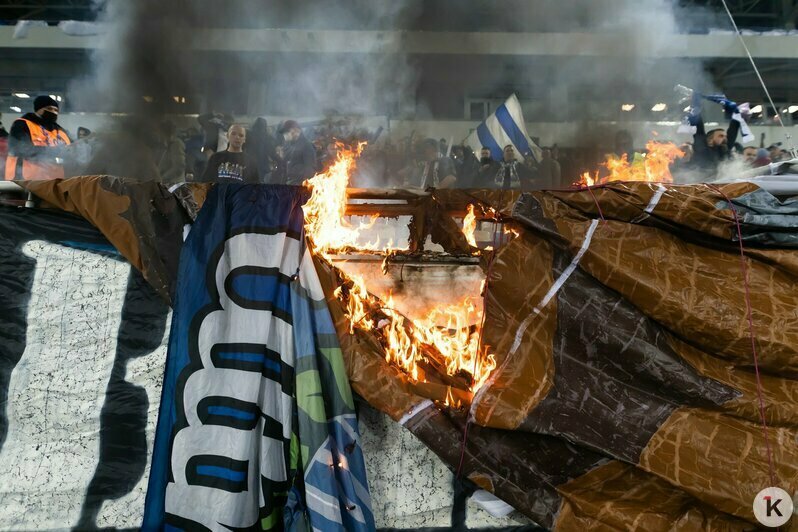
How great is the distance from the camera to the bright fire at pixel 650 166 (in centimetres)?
556

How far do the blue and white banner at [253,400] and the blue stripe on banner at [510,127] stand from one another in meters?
4.67

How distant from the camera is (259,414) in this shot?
2229mm

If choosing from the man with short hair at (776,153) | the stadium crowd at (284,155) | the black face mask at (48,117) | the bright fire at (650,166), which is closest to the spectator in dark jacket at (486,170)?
the stadium crowd at (284,155)

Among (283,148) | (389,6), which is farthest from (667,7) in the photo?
(283,148)

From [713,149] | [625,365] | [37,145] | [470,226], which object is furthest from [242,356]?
[713,149]

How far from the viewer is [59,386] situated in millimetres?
2359

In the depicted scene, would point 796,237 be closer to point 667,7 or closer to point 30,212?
point 30,212

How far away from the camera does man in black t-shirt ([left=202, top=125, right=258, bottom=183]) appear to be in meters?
4.96

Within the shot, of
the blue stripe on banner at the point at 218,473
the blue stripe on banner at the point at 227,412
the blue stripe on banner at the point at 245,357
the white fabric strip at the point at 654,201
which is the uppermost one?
the white fabric strip at the point at 654,201

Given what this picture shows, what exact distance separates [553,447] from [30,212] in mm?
2389

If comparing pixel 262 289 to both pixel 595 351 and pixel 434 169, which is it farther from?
pixel 434 169

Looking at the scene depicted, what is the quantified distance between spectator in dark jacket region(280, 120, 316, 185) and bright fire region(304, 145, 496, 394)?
334cm

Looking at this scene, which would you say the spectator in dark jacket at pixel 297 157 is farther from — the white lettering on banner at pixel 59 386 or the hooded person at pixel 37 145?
the white lettering on banner at pixel 59 386

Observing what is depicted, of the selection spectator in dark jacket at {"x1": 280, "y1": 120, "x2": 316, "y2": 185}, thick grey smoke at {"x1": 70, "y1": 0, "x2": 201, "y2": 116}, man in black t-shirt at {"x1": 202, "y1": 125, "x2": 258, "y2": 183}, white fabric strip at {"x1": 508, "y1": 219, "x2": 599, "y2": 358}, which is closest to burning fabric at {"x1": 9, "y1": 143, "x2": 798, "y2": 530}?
white fabric strip at {"x1": 508, "y1": 219, "x2": 599, "y2": 358}
